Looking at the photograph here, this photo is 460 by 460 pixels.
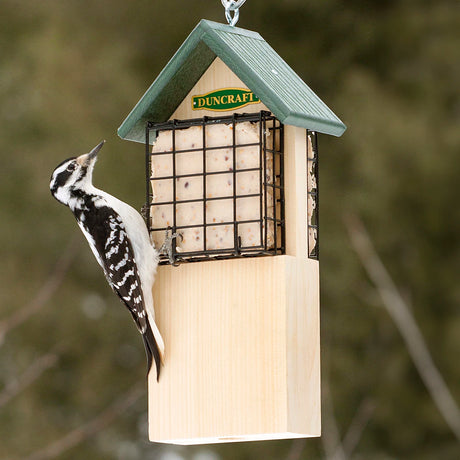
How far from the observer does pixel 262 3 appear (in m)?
9.27

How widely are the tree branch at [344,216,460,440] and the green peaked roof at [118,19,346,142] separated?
4211 mm

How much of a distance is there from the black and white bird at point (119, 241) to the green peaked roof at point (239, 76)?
9.1 inches

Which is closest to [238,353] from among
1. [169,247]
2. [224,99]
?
[169,247]

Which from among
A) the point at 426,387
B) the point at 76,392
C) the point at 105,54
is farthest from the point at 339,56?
the point at 76,392

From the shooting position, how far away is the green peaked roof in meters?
3.93

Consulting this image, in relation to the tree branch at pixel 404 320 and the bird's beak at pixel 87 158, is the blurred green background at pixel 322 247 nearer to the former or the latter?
the tree branch at pixel 404 320

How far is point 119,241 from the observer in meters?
4.18

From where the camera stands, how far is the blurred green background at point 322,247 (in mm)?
8680

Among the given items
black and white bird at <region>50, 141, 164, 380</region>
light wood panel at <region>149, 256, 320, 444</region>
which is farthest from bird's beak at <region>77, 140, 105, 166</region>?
light wood panel at <region>149, 256, 320, 444</region>

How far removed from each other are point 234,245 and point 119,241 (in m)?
0.43

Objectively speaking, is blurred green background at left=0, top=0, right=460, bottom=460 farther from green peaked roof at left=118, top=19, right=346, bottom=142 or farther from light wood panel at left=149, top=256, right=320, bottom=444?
light wood panel at left=149, top=256, right=320, bottom=444

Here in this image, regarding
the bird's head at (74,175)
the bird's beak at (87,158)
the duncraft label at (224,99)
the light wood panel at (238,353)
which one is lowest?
the light wood panel at (238,353)

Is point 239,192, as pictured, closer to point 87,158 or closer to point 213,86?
point 213,86

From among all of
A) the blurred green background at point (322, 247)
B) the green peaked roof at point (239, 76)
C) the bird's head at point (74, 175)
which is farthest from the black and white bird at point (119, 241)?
the blurred green background at point (322, 247)
